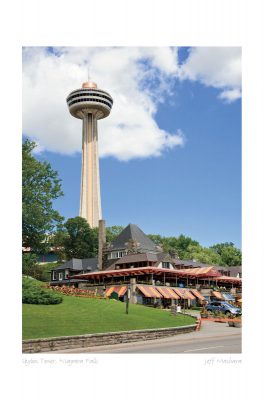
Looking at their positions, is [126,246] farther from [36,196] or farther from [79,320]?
[79,320]

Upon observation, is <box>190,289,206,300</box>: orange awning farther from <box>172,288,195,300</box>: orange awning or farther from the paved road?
the paved road

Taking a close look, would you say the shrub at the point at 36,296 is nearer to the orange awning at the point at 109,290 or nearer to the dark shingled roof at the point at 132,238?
the orange awning at the point at 109,290

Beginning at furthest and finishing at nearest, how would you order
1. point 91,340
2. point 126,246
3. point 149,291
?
point 126,246 < point 149,291 < point 91,340

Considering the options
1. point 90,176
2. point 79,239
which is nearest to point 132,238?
point 79,239

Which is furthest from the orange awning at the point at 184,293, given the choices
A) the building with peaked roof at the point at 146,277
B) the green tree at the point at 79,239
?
the green tree at the point at 79,239
